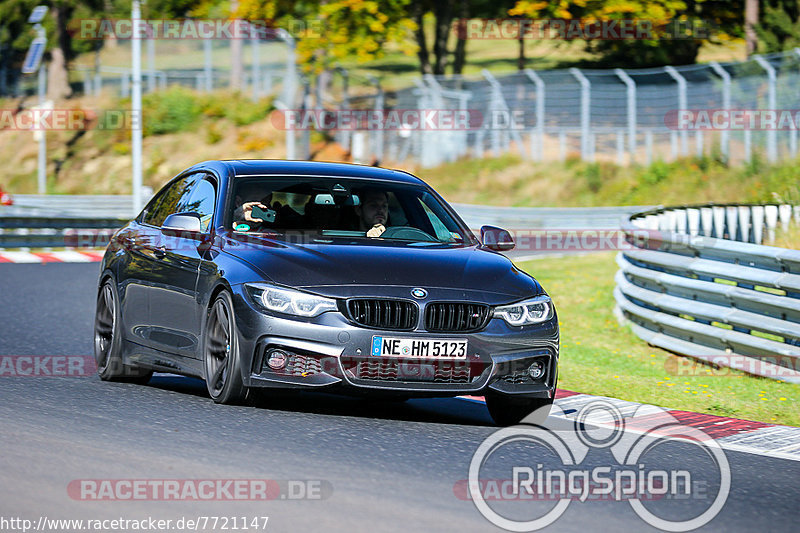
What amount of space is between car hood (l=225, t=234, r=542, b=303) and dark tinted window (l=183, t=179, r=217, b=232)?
2.28ft

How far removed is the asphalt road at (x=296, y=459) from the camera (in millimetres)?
5832

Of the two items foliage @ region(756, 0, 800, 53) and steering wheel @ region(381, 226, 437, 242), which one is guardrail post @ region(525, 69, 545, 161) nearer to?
foliage @ region(756, 0, 800, 53)

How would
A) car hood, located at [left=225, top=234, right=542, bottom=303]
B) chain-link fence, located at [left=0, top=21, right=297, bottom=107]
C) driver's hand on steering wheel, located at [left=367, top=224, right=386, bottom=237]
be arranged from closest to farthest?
car hood, located at [left=225, top=234, right=542, bottom=303], driver's hand on steering wheel, located at [left=367, top=224, right=386, bottom=237], chain-link fence, located at [left=0, top=21, right=297, bottom=107]

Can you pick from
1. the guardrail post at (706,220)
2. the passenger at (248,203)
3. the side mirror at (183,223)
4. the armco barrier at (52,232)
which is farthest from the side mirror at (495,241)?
the armco barrier at (52,232)

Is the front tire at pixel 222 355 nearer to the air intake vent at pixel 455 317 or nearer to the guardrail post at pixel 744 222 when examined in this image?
the air intake vent at pixel 455 317

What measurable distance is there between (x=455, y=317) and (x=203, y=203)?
7.58 feet

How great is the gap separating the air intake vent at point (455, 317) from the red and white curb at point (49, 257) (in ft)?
59.7

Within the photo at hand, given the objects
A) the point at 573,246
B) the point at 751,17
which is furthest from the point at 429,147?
the point at 573,246

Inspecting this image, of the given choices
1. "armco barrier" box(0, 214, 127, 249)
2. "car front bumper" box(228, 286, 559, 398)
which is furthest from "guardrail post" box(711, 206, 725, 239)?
"armco barrier" box(0, 214, 127, 249)

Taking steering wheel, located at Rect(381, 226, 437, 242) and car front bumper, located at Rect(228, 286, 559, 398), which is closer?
car front bumper, located at Rect(228, 286, 559, 398)

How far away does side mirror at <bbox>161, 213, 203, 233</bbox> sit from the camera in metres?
8.80

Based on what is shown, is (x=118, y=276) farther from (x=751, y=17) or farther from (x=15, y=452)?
(x=751, y=17)

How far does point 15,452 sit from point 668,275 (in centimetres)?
759

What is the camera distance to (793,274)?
36.7ft
